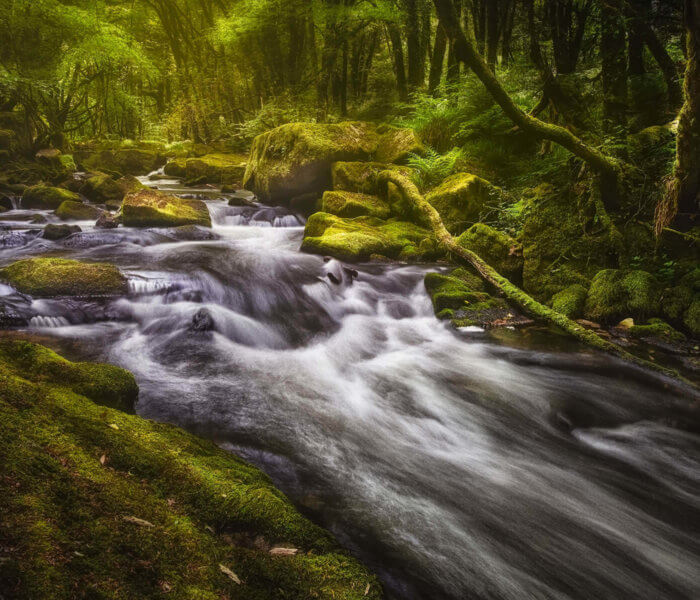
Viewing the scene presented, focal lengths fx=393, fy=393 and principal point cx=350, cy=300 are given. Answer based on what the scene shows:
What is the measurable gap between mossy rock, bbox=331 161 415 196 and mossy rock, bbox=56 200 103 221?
21.7 ft

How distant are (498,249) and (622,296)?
2103 mm

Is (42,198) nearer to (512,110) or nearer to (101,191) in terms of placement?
(101,191)

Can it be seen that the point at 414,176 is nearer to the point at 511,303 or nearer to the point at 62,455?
the point at 511,303

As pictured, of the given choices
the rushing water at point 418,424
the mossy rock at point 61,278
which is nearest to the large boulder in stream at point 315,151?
the rushing water at point 418,424

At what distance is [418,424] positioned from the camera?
401 cm

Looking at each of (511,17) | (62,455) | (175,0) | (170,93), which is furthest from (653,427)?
(170,93)

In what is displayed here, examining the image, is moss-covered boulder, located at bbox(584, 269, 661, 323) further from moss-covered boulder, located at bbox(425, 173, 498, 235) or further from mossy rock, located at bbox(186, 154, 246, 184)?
mossy rock, located at bbox(186, 154, 246, 184)

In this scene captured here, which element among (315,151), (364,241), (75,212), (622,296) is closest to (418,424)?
(622,296)

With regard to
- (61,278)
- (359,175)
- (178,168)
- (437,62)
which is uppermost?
(437,62)

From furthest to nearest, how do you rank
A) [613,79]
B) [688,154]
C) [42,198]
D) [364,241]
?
[42,198] → [364,241] → [613,79] → [688,154]

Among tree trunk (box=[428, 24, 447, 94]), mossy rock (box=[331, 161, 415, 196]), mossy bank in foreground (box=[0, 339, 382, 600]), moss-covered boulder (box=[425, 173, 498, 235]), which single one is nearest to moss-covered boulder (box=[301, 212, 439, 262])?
moss-covered boulder (box=[425, 173, 498, 235])

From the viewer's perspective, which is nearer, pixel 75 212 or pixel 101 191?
pixel 75 212

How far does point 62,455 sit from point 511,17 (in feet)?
37.5

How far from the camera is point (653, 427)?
396 centimetres
